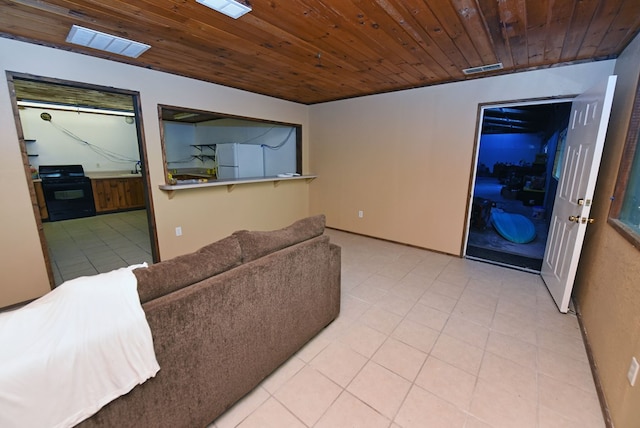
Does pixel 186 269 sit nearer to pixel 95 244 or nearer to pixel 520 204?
pixel 95 244

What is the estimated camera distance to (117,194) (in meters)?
5.88

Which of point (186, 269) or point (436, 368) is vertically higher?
point (186, 269)

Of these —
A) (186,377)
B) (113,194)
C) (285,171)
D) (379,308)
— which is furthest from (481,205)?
(113,194)

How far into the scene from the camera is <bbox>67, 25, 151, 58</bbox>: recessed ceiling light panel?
207cm

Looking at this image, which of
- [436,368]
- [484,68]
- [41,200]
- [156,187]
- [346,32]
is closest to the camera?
[436,368]

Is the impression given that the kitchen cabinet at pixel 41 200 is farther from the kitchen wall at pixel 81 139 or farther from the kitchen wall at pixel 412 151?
the kitchen wall at pixel 412 151

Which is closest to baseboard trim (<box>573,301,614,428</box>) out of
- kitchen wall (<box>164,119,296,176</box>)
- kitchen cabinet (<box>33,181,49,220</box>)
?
kitchen wall (<box>164,119,296,176</box>)

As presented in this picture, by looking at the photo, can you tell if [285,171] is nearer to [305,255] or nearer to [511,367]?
[305,255]

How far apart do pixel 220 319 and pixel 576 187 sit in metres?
3.03

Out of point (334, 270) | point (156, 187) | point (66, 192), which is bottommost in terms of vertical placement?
point (334, 270)

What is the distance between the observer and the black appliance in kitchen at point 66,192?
16.5ft

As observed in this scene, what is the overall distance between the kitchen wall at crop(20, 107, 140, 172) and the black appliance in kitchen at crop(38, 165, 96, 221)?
33 centimetres

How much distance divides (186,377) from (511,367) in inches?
77.4

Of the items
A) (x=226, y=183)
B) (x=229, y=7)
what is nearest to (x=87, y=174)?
(x=226, y=183)
